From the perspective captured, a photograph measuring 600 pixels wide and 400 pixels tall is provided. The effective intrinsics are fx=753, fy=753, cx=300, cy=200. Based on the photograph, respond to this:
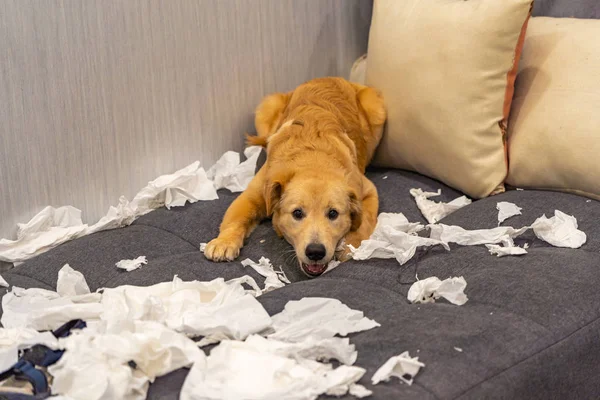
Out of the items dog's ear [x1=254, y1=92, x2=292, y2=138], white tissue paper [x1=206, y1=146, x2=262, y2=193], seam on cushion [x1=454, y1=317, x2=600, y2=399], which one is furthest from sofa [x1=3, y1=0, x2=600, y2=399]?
dog's ear [x1=254, y1=92, x2=292, y2=138]

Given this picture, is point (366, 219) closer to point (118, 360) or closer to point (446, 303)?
point (446, 303)

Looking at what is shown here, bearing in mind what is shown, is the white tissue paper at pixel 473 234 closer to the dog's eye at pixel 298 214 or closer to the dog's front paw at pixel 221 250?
the dog's eye at pixel 298 214

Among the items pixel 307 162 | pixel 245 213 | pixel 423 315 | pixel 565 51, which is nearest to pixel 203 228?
pixel 245 213

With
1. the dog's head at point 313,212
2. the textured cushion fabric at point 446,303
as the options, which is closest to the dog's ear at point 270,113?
the textured cushion fabric at point 446,303

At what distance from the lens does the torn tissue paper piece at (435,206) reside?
2537mm

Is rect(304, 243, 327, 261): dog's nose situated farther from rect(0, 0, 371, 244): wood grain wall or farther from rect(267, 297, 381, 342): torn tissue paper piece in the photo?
rect(0, 0, 371, 244): wood grain wall

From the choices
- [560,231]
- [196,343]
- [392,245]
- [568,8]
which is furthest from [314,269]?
[568,8]

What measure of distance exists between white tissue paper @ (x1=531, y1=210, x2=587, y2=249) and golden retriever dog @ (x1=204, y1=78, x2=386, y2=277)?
553mm

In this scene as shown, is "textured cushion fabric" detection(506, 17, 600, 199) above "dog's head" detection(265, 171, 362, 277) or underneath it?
above

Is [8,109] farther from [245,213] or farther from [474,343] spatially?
[474,343]

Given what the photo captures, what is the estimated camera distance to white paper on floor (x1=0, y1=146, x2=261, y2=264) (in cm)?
243

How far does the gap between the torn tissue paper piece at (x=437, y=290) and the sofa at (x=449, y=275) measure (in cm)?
2

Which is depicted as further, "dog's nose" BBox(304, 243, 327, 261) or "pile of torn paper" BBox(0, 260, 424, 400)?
"dog's nose" BBox(304, 243, 327, 261)

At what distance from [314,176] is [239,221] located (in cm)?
29
